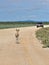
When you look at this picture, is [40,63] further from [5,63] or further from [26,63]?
[5,63]

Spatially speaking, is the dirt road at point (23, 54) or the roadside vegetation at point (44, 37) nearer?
the dirt road at point (23, 54)

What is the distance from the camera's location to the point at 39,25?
287 feet

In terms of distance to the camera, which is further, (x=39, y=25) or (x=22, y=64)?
(x=39, y=25)

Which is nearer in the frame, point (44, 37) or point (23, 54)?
point (23, 54)

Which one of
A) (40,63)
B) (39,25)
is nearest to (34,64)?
(40,63)

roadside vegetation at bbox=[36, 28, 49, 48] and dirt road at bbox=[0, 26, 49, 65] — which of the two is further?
roadside vegetation at bbox=[36, 28, 49, 48]

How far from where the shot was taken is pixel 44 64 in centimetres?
1304

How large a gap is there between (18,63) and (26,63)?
1.40ft

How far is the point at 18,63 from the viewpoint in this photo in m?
13.5

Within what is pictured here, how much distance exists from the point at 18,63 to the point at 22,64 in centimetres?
52

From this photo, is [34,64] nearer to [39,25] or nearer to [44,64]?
[44,64]

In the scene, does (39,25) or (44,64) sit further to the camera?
(39,25)

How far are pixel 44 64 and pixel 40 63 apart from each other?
35cm

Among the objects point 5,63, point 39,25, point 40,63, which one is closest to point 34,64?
point 40,63
